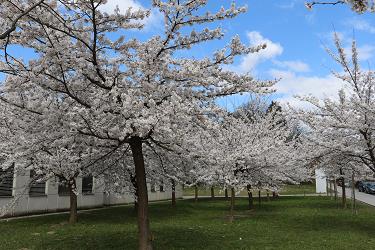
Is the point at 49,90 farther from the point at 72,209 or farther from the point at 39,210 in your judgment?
the point at 39,210

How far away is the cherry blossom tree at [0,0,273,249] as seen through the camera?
7.83 meters

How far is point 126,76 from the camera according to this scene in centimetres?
892

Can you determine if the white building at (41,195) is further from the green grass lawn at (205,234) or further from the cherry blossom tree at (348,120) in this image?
the cherry blossom tree at (348,120)

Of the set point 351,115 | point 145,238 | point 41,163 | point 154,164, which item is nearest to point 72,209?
point 41,163

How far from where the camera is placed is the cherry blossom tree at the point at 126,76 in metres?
7.83

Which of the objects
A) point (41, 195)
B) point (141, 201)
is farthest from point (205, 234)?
point (41, 195)

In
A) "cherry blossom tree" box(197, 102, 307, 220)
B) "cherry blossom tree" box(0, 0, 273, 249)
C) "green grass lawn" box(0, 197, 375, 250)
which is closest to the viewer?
"cherry blossom tree" box(0, 0, 273, 249)

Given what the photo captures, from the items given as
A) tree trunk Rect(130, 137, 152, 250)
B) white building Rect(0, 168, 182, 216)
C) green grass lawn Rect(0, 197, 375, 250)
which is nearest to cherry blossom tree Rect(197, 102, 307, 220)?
green grass lawn Rect(0, 197, 375, 250)

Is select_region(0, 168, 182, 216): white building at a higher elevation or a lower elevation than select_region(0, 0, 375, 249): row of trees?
lower

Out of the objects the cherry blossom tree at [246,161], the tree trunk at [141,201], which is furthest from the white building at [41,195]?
the tree trunk at [141,201]

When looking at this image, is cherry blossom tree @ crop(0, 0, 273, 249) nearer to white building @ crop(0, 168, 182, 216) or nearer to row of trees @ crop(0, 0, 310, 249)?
row of trees @ crop(0, 0, 310, 249)

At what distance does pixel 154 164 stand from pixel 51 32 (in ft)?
21.1

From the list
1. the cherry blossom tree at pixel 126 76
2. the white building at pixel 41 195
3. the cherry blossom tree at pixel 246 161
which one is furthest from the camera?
the white building at pixel 41 195

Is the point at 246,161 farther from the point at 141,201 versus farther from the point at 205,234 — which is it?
the point at 141,201
